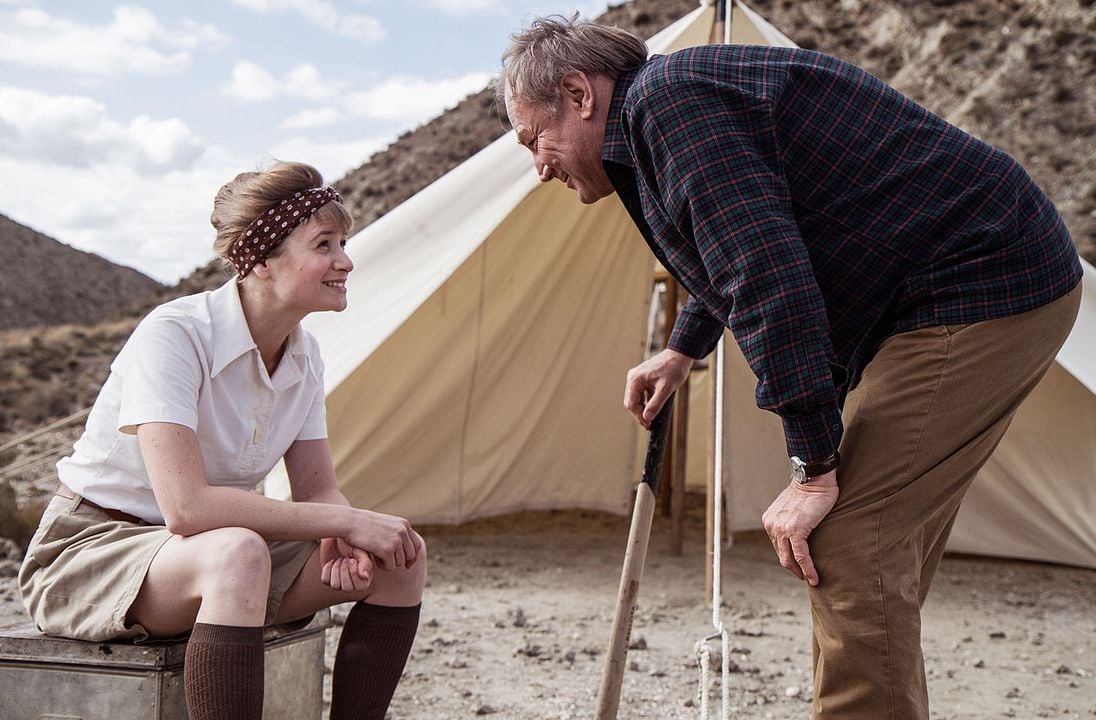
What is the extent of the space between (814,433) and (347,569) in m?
0.83

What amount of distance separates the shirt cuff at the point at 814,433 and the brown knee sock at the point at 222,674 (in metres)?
0.85

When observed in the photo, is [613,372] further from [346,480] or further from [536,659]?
[536,659]

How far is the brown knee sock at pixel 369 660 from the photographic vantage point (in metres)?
1.84

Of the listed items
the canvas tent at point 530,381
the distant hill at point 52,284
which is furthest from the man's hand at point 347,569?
the distant hill at point 52,284

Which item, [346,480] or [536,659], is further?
[346,480]

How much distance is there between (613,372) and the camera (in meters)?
5.05

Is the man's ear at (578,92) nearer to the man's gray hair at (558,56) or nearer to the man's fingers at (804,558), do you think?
the man's gray hair at (558,56)

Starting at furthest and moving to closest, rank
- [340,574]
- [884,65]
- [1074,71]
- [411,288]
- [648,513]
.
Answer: [884,65]
[1074,71]
[411,288]
[648,513]
[340,574]

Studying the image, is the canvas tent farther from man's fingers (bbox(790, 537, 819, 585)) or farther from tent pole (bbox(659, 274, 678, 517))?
man's fingers (bbox(790, 537, 819, 585))

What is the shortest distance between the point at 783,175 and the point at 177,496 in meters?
1.05

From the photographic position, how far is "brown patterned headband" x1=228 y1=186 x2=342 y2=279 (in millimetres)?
1899

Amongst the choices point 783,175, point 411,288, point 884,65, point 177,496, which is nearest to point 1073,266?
point 783,175

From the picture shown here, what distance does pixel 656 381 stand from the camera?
209cm

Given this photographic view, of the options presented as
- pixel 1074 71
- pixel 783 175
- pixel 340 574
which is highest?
pixel 1074 71
